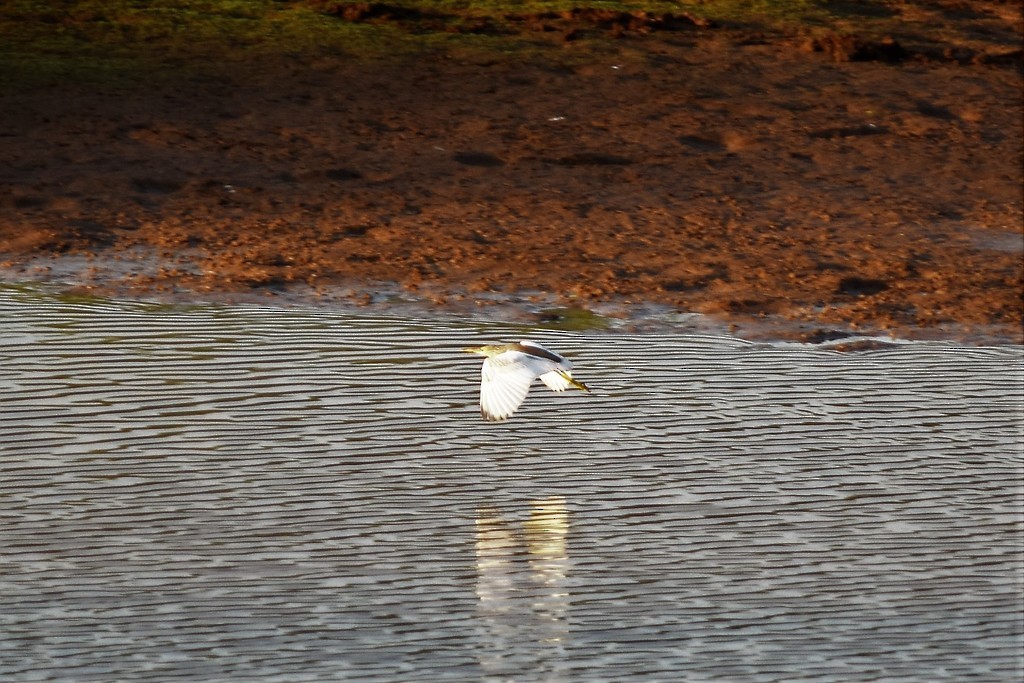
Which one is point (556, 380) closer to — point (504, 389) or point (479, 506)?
point (504, 389)

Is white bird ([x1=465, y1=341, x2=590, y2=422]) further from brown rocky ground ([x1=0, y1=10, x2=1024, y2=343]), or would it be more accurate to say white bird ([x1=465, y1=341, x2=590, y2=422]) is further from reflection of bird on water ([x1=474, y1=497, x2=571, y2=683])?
brown rocky ground ([x1=0, y1=10, x2=1024, y2=343])

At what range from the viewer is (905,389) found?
25.2 ft

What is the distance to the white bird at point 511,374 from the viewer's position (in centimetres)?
638

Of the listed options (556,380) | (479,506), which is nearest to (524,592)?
(479,506)

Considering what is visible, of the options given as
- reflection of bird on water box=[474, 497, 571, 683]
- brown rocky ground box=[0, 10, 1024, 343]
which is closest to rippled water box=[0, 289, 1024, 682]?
reflection of bird on water box=[474, 497, 571, 683]

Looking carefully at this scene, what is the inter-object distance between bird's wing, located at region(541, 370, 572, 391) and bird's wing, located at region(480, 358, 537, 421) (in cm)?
35

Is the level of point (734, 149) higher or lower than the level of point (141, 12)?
lower

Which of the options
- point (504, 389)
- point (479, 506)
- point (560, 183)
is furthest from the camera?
point (560, 183)

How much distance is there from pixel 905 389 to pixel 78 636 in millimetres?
3965

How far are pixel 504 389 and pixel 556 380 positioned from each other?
486mm

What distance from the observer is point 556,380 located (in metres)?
6.84

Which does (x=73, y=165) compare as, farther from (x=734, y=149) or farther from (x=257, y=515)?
(x=257, y=515)

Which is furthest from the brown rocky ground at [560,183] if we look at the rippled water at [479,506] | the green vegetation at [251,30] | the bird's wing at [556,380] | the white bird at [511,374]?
the white bird at [511,374]

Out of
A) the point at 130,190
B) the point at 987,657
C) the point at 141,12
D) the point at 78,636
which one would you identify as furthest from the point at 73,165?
the point at 987,657
